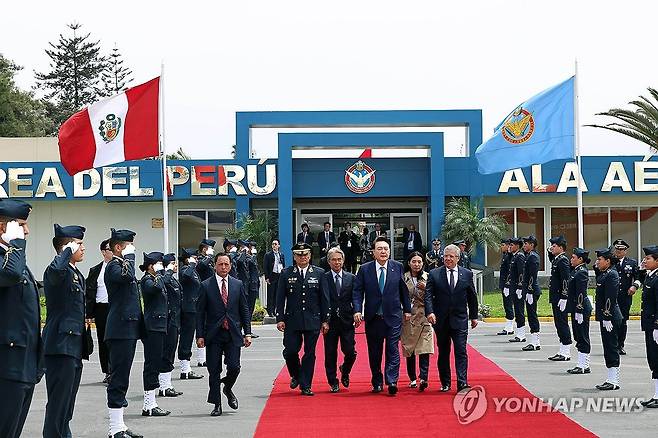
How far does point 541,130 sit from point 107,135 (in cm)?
965

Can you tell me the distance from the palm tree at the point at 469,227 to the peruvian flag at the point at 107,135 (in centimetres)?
1309

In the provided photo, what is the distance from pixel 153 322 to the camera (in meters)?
11.7

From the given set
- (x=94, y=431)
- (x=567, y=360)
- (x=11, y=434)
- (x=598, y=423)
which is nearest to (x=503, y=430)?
(x=598, y=423)

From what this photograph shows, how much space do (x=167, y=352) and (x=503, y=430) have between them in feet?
16.0

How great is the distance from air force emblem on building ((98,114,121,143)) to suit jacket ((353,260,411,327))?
9.09m

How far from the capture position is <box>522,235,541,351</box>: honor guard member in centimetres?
1853

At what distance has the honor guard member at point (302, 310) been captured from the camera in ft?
42.7

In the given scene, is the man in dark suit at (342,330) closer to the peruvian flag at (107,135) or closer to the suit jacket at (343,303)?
the suit jacket at (343,303)

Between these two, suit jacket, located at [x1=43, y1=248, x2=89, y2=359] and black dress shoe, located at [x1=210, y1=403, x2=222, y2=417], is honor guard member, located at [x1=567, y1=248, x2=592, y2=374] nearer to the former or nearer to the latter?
→ black dress shoe, located at [x1=210, y1=403, x2=222, y2=417]

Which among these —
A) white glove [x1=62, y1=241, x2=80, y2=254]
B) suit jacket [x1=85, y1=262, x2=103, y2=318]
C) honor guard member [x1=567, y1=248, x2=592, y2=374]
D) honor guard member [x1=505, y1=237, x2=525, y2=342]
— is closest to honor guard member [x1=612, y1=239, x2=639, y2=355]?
honor guard member [x1=505, y1=237, x2=525, y2=342]

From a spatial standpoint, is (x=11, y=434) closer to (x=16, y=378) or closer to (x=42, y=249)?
(x=16, y=378)

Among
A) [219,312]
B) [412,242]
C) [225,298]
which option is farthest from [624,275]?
[412,242]

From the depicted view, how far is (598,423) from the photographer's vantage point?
1052 centimetres

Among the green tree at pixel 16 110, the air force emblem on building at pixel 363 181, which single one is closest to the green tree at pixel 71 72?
the green tree at pixel 16 110
